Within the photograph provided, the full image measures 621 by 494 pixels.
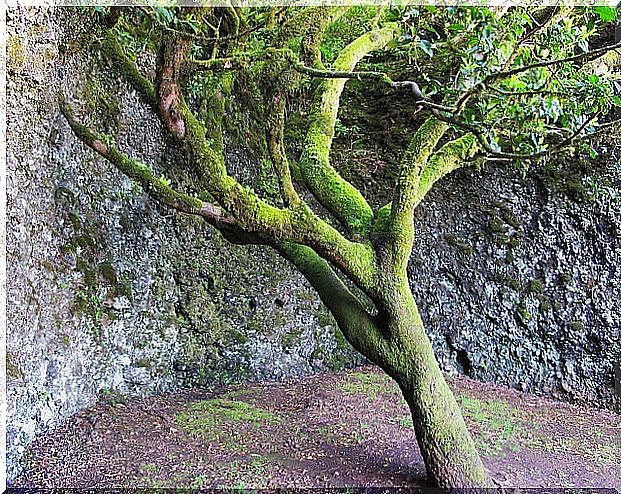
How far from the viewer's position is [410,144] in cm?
365

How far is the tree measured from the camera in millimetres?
2785

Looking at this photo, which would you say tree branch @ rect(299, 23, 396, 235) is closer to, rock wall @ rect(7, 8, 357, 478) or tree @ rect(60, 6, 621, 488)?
tree @ rect(60, 6, 621, 488)

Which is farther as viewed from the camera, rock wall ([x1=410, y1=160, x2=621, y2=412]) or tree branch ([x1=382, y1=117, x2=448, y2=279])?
rock wall ([x1=410, y1=160, x2=621, y2=412])

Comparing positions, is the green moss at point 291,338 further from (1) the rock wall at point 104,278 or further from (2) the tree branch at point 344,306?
(2) the tree branch at point 344,306

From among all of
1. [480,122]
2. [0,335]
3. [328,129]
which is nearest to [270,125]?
[328,129]

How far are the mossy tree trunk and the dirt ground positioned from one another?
19.5 inches

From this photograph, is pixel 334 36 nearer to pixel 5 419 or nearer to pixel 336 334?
pixel 336 334

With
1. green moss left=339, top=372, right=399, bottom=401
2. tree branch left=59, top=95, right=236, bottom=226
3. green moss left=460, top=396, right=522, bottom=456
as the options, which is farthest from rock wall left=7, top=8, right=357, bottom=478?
green moss left=460, top=396, right=522, bottom=456

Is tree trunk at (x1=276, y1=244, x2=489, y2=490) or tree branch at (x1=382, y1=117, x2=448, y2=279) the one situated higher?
tree branch at (x1=382, y1=117, x2=448, y2=279)

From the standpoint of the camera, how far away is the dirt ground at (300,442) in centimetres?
350

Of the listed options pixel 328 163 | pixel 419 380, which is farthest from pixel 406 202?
pixel 419 380

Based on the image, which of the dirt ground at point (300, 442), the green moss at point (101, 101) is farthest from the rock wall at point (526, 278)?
the green moss at point (101, 101)

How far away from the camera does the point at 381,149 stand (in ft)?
19.9

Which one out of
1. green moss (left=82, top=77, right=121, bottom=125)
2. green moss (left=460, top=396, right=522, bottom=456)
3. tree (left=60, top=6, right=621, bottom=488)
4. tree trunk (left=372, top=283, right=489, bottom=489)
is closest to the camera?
tree (left=60, top=6, right=621, bottom=488)
